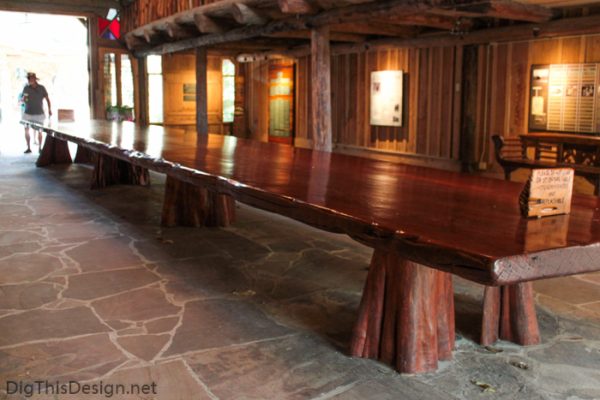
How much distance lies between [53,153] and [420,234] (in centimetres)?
1047

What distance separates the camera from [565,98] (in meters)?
8.96

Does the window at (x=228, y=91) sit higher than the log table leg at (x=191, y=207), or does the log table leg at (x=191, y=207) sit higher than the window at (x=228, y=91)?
the window at (x=228, y=91)

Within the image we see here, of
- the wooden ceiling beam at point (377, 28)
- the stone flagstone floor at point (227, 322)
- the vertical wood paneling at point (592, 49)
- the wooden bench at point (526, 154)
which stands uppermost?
the wooden ceiling beam at point (377, 28)

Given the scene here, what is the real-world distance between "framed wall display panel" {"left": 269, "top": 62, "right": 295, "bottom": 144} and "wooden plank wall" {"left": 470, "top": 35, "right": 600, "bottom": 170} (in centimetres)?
551

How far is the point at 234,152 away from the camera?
568 cm

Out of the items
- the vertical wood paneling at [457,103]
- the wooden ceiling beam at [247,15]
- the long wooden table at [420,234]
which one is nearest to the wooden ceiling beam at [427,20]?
the vertical wood paneling at [457,103]

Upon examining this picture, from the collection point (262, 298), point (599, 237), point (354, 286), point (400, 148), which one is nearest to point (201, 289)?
point (262, 298)

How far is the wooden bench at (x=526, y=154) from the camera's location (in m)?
8.57

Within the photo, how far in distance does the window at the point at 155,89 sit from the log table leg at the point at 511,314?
13669 millimetres

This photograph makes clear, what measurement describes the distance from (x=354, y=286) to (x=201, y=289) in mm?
1125

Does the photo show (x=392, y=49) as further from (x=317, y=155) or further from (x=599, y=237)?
(x=599, y=237)

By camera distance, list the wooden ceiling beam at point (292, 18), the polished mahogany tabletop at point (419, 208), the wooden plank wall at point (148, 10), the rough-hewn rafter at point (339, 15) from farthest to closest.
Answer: the wooden plank wall at point (148, 10) < the rough-hewn rafter at point (339, 15) < the wooden ceiling beam at point (292, 18) < the polished mahogany tabletop at point (419, 208)

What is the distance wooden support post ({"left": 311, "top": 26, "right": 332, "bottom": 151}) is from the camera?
8500mm

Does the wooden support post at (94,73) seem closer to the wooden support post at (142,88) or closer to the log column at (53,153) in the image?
the wooden support post at (142,88)
